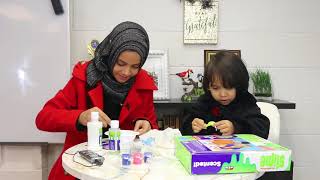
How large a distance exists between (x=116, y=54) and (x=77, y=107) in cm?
32

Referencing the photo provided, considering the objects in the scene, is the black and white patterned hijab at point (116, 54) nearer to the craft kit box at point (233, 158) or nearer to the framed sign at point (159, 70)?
the craft kit box at point (233, 158)

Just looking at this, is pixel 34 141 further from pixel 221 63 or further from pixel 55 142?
pixel 221 63

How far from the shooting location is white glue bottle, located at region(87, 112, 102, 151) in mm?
1258

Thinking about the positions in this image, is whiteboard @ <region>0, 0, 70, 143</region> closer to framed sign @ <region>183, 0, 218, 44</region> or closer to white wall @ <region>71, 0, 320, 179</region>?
white wall @ <region>71, 0, 320, 179</region>

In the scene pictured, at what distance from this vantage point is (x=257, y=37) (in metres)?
2.52

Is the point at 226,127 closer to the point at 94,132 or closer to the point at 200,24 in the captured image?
the point at 94,132

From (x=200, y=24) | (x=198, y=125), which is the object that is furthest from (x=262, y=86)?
(x=198, y=125)

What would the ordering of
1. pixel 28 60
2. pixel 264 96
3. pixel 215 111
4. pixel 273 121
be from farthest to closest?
pixel 264 96 → pixel 28 60 → pixel 273 121 → pixel 215 111

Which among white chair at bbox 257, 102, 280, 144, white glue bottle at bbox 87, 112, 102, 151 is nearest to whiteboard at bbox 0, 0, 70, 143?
white glue bottle at bbox 87, 112, 102, 151

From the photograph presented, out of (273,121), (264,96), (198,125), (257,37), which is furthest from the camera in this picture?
(257,37)

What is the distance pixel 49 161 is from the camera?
7.82 feet

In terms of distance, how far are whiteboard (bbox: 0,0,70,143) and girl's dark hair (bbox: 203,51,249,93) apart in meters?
1.07

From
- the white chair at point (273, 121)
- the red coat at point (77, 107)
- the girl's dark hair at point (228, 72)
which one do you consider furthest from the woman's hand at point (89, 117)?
the white chair at point (273, 121)

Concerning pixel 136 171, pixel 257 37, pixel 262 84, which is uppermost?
pixel 257 37
